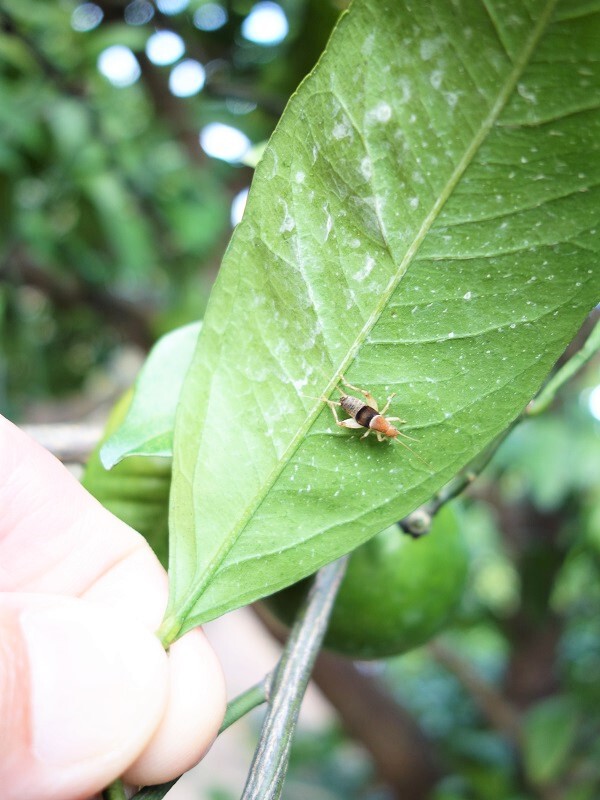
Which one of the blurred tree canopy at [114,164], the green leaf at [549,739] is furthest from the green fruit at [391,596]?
the green leaf at [549,739]

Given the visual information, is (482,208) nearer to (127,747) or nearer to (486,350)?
(486,350)

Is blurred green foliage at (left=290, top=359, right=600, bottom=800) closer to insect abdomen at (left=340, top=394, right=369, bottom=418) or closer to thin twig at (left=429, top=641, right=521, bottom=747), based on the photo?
thin twig at (left=429, top=641, right=521, bottom=747)

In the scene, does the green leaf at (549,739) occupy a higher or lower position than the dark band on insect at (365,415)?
lower

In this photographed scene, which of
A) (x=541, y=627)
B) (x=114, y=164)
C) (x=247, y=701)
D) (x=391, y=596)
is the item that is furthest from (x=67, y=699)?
(x=541, y=627)

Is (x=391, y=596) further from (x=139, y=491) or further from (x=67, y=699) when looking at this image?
→ (x=67, y=699)

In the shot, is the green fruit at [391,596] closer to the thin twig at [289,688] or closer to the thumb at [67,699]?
the thin twig at [289,688]

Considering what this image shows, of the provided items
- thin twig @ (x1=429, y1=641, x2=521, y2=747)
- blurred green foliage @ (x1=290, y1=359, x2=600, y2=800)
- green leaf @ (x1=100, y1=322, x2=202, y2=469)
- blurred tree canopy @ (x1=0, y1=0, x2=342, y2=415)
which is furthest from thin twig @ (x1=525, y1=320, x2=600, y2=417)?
thin twig @ (x1=429, y1=641, x2=521, y2=747)

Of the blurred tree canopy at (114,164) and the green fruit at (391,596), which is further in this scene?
the blurred tree canopy at (114,164)
